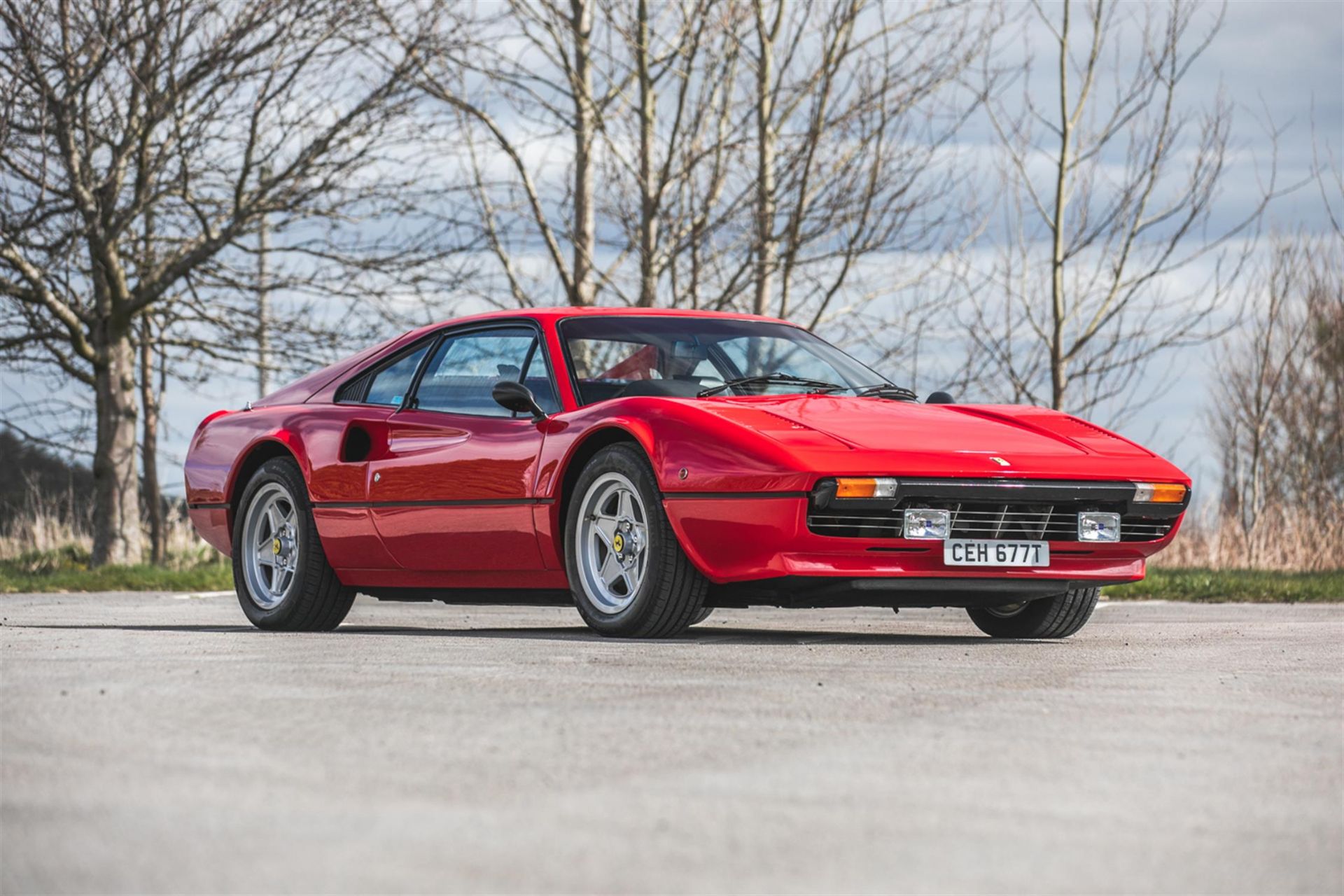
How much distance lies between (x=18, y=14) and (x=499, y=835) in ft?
44.9

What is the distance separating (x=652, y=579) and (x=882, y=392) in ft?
5.15

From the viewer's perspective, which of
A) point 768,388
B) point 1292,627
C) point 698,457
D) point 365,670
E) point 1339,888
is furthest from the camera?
point 1292,627

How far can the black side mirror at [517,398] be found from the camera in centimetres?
711

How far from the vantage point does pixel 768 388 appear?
7.34 metres

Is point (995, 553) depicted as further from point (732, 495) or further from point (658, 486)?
point (658, 486)

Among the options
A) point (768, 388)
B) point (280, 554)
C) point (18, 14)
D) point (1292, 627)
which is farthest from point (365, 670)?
point (18, 14)

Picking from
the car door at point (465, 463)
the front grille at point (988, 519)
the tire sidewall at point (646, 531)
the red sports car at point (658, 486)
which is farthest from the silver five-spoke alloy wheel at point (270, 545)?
the front grille at point (988, 519)

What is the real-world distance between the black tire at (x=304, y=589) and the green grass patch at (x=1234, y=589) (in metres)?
5.54

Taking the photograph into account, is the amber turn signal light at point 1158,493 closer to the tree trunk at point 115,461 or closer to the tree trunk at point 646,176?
the tree trunk at point 646,176

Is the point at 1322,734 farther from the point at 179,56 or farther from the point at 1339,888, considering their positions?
the point at 179,56

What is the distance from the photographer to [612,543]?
682 cm

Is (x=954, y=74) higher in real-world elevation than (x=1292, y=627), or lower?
A: higher

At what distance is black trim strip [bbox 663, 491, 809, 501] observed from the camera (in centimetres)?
621

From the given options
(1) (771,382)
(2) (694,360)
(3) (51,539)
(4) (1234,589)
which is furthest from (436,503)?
(3) (51,539)
